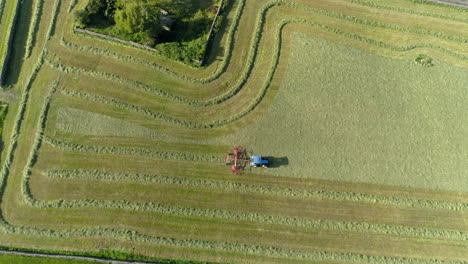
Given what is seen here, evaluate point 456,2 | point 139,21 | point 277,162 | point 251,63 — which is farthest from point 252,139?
point 456,2

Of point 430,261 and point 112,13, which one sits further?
point 112,13

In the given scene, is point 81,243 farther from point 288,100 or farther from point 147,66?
point 288,100

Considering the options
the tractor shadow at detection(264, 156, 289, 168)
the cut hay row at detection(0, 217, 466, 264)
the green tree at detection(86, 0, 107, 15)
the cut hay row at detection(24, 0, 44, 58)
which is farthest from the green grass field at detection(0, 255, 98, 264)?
the green tree at detection(86, 0, 107, 15)

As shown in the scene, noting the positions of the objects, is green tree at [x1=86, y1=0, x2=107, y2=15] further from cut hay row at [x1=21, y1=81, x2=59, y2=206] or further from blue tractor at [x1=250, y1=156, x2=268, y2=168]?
blue tractor at [x1=250, y1=156, x2=268, y2=168]

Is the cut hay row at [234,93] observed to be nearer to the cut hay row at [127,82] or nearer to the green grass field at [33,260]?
the cut hay row at [127,82]

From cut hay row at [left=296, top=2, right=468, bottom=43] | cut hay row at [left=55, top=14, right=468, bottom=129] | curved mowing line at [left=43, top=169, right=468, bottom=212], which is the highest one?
cut hay row at [left=296, top=2, right=468, bottom=43]

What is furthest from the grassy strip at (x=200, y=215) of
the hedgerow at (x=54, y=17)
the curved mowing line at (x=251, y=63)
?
the hedgerow at (x=54, y=17)

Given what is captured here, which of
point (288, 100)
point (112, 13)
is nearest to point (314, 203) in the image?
point (288, 100)

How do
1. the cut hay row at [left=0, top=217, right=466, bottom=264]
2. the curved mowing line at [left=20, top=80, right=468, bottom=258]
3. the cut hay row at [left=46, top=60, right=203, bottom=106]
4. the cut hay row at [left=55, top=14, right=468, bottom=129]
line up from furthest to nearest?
the cut hay row at [left=46, top=60, right=203, bottom=106]
the cut hay row at [left=55, top=14, right=468, bottom=129]
the curved mowing line at [left=20, top=80, right=468, bottom=258]
the cut hay row at [left=0, top=217, right=466, bottom=264]
